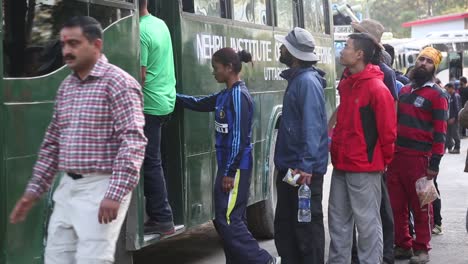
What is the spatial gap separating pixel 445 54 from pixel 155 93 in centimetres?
A: 3136

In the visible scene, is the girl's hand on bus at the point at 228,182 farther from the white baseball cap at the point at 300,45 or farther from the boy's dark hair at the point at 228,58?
the white baseball cap at the point at 300,45

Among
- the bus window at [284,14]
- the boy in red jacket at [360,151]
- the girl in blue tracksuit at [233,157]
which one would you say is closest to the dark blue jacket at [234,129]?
the girl in blue tracksuit at [233,157]

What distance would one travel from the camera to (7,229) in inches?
206

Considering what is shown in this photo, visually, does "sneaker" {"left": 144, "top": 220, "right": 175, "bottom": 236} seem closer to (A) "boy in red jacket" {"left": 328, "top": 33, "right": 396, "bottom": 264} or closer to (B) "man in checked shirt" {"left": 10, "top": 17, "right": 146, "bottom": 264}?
(A) "boy in red jacket" {"left": 328, "top": 33, "right": 396, "bottom": 264}

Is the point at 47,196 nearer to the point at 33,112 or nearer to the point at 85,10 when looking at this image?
the point at 33,112

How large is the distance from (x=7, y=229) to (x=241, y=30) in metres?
4.02

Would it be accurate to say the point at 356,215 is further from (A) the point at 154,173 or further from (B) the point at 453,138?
(B) the point at 453,138

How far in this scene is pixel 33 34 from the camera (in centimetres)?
541

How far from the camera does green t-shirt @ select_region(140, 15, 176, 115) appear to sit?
679 cm

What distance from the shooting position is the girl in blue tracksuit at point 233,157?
22.6 feet

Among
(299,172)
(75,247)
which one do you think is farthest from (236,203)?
(75,247)

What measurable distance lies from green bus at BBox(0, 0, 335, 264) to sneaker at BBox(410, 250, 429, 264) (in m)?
1.65

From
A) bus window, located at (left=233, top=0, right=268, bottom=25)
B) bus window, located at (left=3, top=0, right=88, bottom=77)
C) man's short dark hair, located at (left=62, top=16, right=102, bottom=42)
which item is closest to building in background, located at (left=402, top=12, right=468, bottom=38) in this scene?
bus window, located at (left=233, top=0, right=268, bottom=25)

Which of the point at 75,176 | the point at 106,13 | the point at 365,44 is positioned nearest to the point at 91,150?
the point at 75,176
